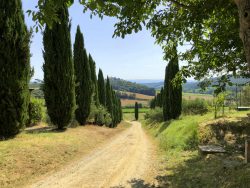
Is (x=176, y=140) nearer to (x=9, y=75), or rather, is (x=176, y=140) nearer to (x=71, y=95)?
(x=71, y=95)

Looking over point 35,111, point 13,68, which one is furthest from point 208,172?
point 35,111

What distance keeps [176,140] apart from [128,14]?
11617mm

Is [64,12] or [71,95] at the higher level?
[64,12]

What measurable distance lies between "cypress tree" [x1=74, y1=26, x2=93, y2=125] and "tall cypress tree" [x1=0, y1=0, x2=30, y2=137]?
11627 mm

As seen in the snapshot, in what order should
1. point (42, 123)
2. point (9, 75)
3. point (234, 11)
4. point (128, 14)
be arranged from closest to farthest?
1. point (128, 14)
2. point (234, 11)
3. point (9, 75)
4. point (42, 123)

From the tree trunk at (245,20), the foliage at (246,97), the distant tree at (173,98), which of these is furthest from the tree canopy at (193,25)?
the foliage at (246,97)

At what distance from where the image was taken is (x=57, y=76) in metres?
19.7

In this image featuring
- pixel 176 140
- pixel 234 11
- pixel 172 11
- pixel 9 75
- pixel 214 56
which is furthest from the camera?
pixel 176 140

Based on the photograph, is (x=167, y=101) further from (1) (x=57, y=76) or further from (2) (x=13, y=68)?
(2) (x=13, y=68)

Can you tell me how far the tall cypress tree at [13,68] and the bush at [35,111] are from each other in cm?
889

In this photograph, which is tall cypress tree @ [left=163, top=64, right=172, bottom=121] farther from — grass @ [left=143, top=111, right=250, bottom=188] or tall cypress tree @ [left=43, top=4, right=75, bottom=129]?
grass @ [left=143, top=111, right=250, bottom=188]

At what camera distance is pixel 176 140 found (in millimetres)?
16453

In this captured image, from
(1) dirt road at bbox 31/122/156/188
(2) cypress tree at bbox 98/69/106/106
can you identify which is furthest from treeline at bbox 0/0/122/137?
(2) cypress tree at bbox 98/69/106/106

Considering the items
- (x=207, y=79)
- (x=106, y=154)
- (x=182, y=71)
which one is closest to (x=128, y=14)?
(x=182, y=71)
